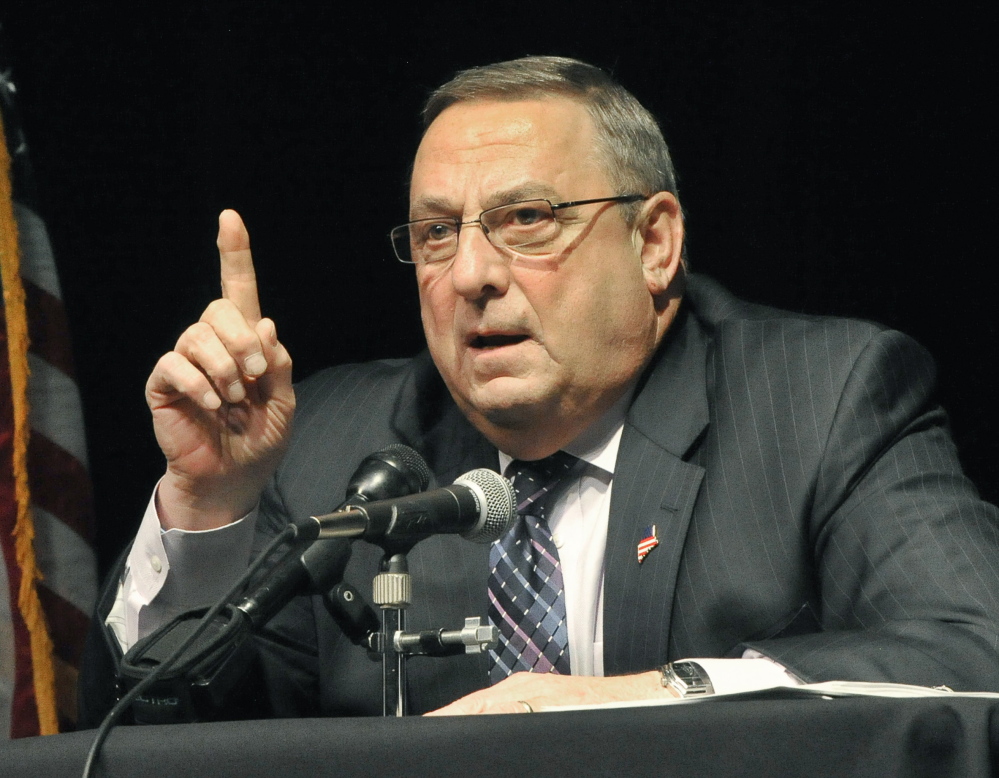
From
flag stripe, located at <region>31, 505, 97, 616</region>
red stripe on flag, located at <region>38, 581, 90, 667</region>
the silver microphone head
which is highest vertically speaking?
the silver microphone head

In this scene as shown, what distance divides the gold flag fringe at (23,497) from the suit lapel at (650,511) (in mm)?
1016

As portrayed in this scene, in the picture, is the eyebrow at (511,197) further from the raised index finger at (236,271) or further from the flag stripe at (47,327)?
the flag stripe at (47,327)

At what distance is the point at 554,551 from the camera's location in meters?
2.08

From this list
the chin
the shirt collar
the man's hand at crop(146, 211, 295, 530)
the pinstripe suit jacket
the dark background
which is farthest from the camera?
the dark background

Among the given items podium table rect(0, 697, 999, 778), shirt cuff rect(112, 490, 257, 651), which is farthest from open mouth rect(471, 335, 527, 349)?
podium table rect(0, 697, 999, 778)

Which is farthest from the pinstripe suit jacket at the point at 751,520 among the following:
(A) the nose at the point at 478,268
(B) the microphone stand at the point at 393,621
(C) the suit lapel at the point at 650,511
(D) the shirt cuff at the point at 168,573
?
(B) the microphone stand at the point at 393,621

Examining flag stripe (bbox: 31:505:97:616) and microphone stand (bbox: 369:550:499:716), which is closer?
microphone stand (bbox: 369:550:499:716)

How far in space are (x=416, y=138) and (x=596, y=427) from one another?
3.16ft

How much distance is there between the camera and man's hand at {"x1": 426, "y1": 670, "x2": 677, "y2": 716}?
1.29m

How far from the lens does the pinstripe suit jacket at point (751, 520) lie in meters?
1.80

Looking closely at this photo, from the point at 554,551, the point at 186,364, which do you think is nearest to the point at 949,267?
the point at 554,551

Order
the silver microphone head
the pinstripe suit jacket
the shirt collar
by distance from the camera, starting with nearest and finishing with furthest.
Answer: the silver microphone head < the pinstripe suit jacket < the shirt collar

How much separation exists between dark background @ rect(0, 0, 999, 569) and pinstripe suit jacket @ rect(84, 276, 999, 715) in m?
0.47

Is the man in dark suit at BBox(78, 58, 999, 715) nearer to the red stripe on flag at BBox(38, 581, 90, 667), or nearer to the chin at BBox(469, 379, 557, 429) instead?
the chin at BBox(469, 379, 557, 429)
